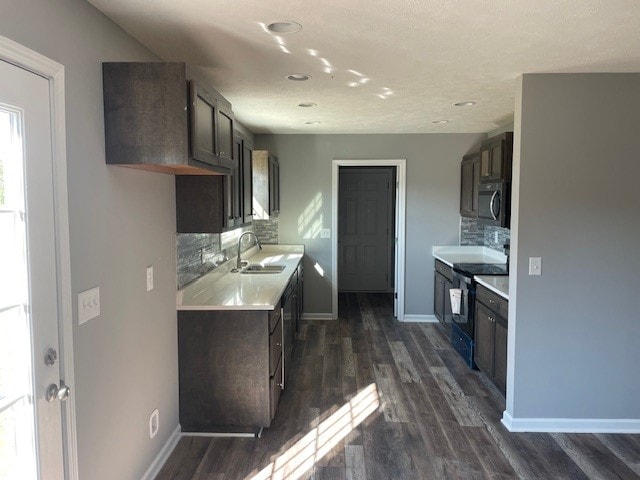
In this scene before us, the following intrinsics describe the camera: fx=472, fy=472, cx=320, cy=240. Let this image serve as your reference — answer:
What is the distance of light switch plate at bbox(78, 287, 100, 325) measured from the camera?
1.86 metres

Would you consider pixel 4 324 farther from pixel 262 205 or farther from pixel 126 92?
pixel 262 205

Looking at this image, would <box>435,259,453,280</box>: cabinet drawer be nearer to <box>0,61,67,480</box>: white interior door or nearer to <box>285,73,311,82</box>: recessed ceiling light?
<box>285,73,311,82</box>: recessed ceiling light

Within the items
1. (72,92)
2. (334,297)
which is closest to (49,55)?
(72,92)

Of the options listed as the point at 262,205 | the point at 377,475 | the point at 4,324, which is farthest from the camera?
the point at 262,205

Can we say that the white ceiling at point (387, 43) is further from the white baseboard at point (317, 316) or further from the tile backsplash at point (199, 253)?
the white baseboard at point (317, 316)

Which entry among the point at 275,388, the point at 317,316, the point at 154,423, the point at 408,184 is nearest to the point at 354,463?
the point at 275,388

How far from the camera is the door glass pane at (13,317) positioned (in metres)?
1.46

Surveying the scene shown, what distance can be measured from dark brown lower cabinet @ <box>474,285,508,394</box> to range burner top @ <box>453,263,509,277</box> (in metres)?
0.22

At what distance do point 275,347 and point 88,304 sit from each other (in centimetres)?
159

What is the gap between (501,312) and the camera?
3508 mm

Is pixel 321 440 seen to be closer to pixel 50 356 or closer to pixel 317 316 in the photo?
pixel 50 356

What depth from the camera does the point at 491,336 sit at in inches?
147

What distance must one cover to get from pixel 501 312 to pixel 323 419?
1521 millimetres

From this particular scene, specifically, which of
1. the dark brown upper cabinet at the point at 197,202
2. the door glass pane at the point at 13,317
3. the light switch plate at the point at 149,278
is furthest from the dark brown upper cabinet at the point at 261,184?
the door glass pane at the point at 13,317
